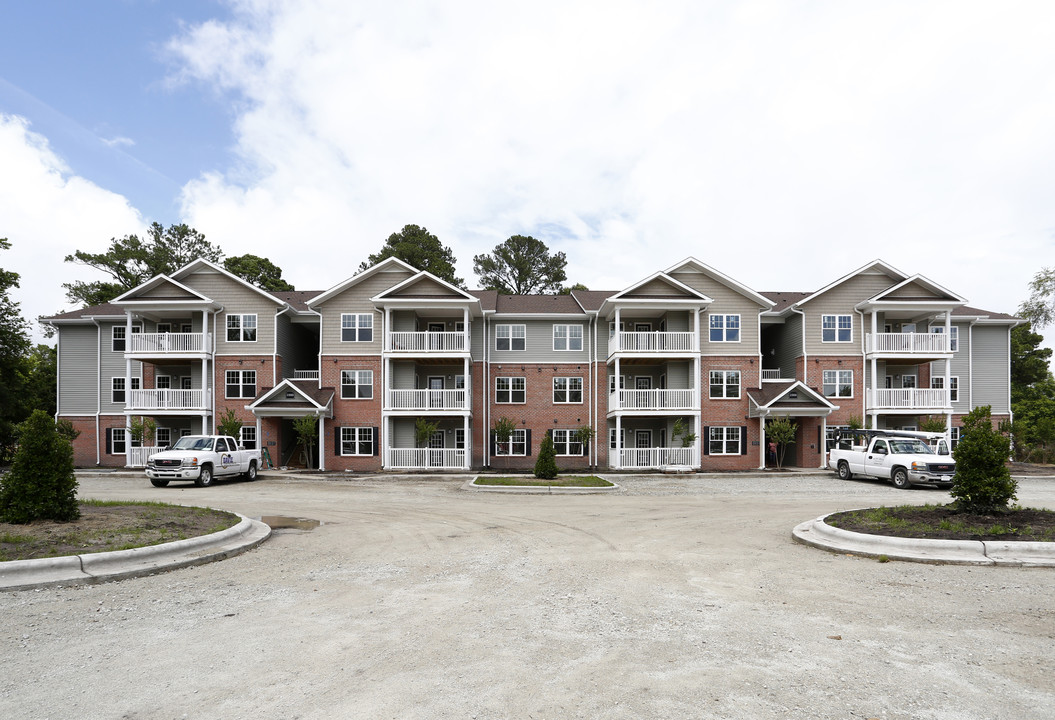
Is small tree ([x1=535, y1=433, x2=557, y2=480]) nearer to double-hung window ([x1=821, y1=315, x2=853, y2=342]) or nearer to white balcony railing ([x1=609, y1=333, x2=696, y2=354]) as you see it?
white balcony railing ([x1=609, y1=333, x2=696, y2=354])

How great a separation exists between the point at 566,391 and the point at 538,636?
27496 mm

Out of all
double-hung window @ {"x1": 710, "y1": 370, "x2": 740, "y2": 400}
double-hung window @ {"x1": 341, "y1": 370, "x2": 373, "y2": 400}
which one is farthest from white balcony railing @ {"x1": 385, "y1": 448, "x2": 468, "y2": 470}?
double-hung window @ {"x1": 710, "y1": 370, "x2": 740, "y2": 400}

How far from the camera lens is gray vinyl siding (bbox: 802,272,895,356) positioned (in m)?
33.3

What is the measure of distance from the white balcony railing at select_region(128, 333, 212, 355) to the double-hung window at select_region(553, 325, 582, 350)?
18.2 m

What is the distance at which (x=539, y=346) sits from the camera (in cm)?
3366

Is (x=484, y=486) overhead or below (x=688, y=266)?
below

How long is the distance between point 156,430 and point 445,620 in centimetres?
3160

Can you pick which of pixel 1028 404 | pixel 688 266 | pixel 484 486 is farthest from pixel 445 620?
pixel 1028 404

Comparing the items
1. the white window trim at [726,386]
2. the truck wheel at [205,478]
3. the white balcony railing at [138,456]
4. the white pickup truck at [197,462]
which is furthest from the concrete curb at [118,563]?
the white window trim at [726,386]

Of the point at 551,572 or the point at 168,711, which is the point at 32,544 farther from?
the point at 551,572

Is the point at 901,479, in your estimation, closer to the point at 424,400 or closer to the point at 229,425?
the point at 424,400

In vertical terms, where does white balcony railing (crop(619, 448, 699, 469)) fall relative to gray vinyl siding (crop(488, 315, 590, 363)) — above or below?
below

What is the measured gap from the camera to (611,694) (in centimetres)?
461

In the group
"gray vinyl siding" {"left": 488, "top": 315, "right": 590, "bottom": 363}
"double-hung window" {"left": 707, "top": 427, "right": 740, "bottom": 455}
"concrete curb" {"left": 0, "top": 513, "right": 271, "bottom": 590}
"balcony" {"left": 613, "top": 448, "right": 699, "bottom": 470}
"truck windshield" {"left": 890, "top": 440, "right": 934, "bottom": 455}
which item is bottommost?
"balcony" {"left": 613, "top": 448, "right": 699, "bottom": 470}
